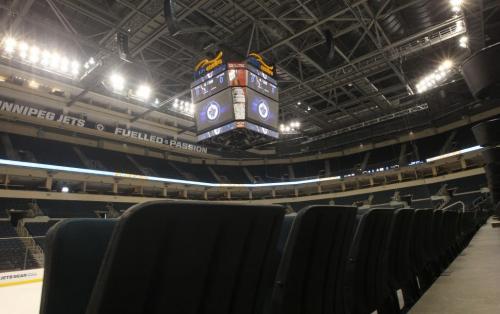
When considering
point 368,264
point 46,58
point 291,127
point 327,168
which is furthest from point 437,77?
point 46,58

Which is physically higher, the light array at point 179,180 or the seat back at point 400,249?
the light array at point 179,180

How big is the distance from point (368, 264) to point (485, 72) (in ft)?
4.64

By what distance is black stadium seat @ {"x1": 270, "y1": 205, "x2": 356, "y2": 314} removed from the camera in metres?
1.04

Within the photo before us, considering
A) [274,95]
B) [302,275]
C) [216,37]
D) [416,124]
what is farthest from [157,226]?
[416,124]

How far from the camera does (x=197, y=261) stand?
70 cm

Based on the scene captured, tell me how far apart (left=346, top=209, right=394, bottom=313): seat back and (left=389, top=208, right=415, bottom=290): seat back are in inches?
6.7

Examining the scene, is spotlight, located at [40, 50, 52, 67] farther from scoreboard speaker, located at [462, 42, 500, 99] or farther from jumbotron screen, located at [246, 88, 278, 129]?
scoreboard speaker, located at [462, 42, 500, 99]

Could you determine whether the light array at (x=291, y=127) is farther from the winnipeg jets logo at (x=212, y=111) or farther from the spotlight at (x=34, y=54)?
the spotlight at (x=34, y=54)

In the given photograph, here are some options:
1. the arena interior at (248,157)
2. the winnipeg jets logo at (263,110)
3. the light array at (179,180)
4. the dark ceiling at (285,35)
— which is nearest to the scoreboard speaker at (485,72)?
the arena interior at (248,157)

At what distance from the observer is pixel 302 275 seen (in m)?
1.12

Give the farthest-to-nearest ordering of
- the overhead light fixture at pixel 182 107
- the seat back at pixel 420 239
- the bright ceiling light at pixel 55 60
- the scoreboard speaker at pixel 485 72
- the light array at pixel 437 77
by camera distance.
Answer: the overhead light fixture at pixel 182 107 < the light array at pixel 437 77 < the bright ceiling light at pixel 55 60 < the seat back at pixel 420 239 < the scoreboard speaker at pixel 485 72

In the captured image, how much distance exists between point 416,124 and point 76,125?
57.9 ft

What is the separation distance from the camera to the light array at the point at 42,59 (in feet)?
34.1

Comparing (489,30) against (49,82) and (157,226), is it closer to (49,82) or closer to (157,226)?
(157,226)
